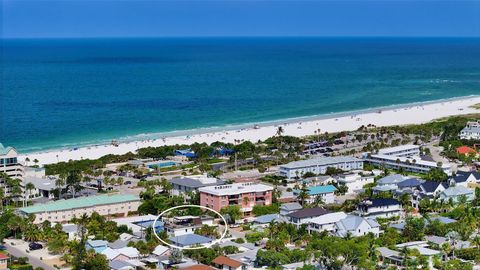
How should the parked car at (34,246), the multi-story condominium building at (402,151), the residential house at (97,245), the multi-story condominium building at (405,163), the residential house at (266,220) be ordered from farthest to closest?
1. the multi-story condominium building at (402,151)
2. the multi-story condominium building at (405,163)
3. the residential house at (266,220)
4. the parked car at (34,246)
5. the residential house at (97,245)

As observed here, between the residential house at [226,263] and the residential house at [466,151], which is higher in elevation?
the residential house at [466,151]

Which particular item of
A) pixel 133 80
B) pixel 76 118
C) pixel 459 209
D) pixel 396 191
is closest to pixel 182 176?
pixel 396 191

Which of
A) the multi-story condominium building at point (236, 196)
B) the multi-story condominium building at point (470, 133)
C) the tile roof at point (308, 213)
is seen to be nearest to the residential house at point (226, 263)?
the tile roof at point (308, 213)

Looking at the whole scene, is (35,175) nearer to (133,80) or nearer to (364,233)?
(364,233)

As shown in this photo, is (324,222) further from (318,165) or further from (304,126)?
(304,126)

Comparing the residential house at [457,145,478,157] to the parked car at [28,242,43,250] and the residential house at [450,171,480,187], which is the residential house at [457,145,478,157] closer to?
the residential house at [450,171,480,187]

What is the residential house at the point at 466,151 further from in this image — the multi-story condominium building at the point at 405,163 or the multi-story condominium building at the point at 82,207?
the multi-story condominium building at the point at 82,207
